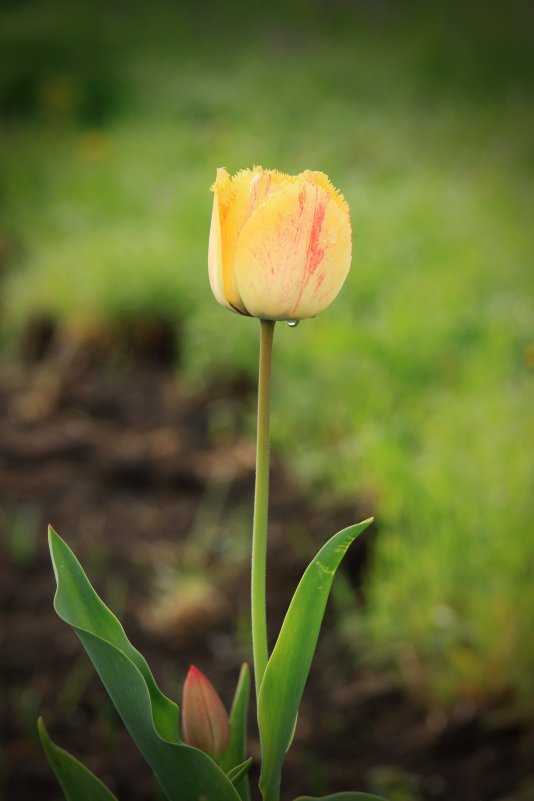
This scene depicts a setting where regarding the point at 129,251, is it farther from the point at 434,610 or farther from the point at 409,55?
the point at 409,55

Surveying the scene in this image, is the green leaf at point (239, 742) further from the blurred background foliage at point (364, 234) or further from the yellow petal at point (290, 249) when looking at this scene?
the blurred background foliage at point (364, 234)

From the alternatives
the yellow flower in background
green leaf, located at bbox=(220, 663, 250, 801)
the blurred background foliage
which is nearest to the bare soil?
the blurred background foliage

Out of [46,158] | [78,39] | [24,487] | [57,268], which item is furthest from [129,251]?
[78,39]

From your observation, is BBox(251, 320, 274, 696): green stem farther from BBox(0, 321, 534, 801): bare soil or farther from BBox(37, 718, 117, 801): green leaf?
BBox(0, 321, 534, 801): bare soil

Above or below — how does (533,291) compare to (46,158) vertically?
below

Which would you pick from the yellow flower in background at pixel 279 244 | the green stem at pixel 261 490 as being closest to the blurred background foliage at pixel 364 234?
the green stem at pixel 261 490

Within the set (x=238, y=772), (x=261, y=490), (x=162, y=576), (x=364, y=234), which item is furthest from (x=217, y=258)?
(x=364, y=234)

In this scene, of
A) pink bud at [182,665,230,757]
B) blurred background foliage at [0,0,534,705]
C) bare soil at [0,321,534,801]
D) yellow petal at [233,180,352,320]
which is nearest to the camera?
yellow petal at [233,180,352,320]
